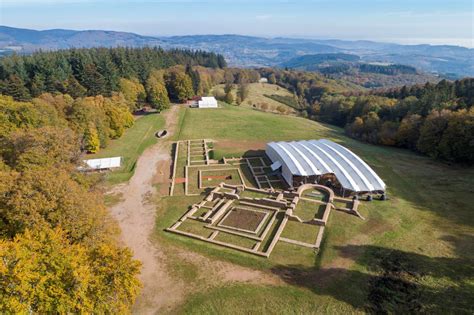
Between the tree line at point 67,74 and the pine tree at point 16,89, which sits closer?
the pine tree at point 16,89

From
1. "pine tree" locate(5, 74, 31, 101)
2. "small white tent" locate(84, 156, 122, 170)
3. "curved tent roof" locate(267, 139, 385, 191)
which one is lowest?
"small white tent" locate(84, 156, 122, 170)

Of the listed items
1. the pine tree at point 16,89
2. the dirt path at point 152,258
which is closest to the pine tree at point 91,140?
the dirt path at point 152,258

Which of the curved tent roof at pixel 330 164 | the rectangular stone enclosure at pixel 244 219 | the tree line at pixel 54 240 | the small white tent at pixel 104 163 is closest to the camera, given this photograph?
the tree line at pixel 54 240

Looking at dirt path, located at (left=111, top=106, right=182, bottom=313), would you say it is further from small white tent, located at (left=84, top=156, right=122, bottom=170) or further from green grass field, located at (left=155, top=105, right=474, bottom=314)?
small white tent, located at (left=84, top=156, right=122, bottom=170)

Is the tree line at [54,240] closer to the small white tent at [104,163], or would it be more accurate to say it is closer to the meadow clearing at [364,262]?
the meadow clearing at [364,262]

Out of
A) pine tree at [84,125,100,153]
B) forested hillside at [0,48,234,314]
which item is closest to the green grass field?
forested hillside at [0,48,234,314]

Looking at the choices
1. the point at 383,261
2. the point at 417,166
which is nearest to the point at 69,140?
the point at 383,261
